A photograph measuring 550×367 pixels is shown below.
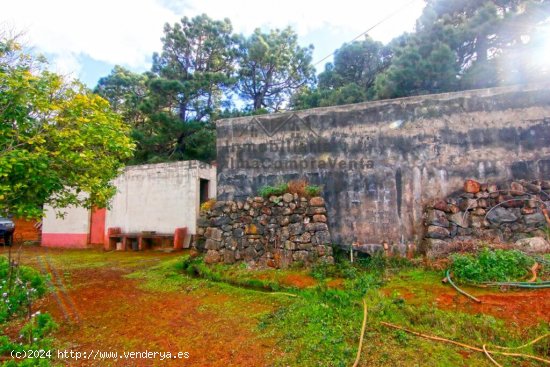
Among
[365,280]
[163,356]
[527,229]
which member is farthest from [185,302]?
[527,229]

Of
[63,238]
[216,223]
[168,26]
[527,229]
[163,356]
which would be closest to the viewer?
[163,356]

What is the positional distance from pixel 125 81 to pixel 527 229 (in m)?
20.0

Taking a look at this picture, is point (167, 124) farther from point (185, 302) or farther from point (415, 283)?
point (415, 283)

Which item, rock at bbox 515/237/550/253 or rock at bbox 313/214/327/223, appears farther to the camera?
rock at bbox 313/214/327/223

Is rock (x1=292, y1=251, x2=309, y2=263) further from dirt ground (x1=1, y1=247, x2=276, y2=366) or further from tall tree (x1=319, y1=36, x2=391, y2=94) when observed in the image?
tall tree (x1=319, y1=36, x2=391, y2=94)

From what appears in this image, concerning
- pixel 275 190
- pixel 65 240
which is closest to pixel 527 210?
pixel 275 190

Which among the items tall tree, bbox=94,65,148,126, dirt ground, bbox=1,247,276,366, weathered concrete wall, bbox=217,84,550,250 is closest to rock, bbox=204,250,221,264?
dirt ground, bbox=1,247,276,366

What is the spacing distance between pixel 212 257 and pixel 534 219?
6251 mm

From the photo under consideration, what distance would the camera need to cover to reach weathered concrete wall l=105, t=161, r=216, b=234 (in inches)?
422

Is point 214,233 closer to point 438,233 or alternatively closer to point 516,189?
point 438,233

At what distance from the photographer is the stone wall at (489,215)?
554cm

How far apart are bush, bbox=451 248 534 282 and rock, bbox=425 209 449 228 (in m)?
0.82

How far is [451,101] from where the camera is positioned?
20.0 ft

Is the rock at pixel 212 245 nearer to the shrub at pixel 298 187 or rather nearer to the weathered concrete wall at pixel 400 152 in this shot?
the weathered concrete wall at pixel 400 152
